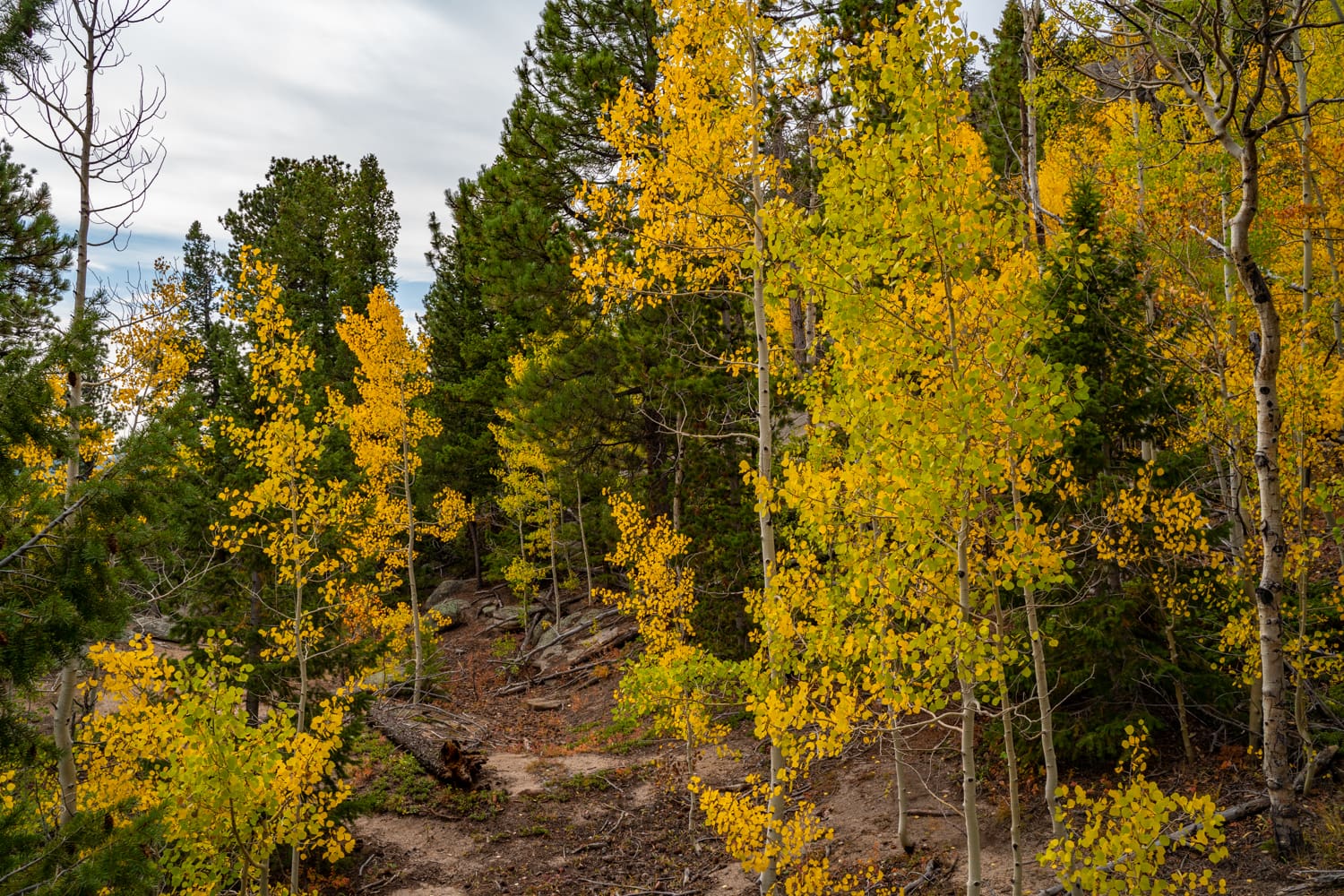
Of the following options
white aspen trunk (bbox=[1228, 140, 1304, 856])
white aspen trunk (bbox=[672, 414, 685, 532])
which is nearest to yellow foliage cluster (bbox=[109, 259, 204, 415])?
white aspen trunk (bbox=[672, 414, 685, 532])

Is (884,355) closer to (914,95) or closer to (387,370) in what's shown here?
(914,95)

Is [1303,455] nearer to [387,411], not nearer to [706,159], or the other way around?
[706,159]

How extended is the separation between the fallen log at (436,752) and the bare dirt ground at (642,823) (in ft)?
0.77

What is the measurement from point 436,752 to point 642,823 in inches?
161

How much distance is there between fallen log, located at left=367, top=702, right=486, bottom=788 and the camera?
12.9m

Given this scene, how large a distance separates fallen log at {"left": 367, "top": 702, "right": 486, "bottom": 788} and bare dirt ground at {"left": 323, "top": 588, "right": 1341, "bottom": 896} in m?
0.23

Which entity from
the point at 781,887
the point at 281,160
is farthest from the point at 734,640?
the point at 281,160

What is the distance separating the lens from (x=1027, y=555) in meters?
4.71

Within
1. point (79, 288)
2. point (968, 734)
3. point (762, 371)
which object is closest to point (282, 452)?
point (79, 288)

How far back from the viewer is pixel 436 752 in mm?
13430

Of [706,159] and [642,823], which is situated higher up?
[706,159]

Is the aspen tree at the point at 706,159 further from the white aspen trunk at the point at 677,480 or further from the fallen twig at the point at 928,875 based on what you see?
the white aspen trunk at the point at 677,480

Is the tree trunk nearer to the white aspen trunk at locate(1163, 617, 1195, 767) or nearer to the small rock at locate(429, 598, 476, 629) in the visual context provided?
the white aspen trunk at locate(1163, 617, 1195, 767)

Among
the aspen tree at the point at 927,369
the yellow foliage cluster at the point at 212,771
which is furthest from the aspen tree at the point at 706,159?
the yellow foliage cluster at the point at 212,771
